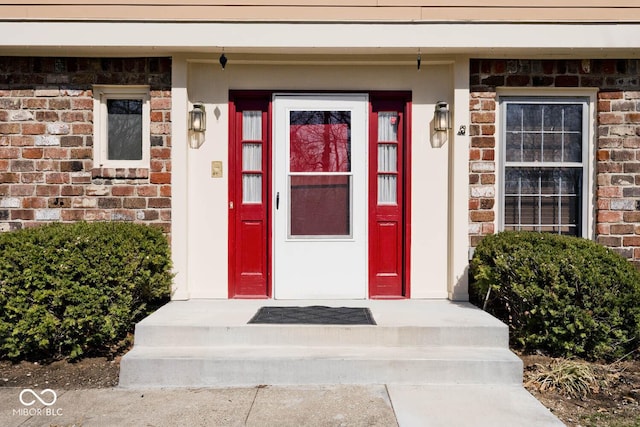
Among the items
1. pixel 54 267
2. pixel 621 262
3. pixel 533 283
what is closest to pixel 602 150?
pixel 621 262

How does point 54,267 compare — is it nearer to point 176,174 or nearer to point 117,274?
point 117,274

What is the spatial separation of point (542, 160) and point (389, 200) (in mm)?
1661

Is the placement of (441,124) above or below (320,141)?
above

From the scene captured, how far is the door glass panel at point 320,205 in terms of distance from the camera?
17.5 ft

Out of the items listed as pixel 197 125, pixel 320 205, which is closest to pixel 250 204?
pixel 320 205

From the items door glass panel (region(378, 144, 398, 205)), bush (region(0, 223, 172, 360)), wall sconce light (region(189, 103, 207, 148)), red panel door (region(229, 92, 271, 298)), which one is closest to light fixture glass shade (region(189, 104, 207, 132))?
wall sconce light (region(189, 103, 207, 148))

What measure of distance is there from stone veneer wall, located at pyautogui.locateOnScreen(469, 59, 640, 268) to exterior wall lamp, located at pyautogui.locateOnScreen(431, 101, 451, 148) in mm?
269

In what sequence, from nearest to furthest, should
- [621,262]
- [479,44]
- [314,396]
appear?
[314,396] → [621,262] → [479,44]

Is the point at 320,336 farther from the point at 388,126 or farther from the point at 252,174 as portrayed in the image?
the point at 388,126

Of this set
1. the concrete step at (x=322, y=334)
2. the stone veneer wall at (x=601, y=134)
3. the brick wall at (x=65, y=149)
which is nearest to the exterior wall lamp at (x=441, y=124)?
the stone veneer wall at (x=601, y=134)

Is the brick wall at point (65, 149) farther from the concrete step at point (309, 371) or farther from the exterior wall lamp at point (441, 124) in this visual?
the exterior wall lamp at point (441, 124)

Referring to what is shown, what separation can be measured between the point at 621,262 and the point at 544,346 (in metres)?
0.98

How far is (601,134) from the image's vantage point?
523 cm

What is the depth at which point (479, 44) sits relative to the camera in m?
4.95
